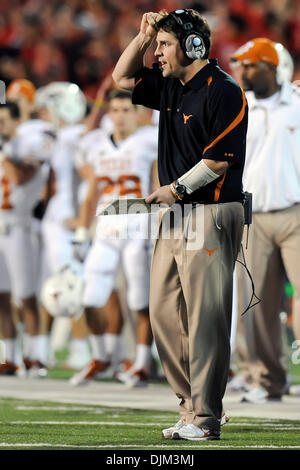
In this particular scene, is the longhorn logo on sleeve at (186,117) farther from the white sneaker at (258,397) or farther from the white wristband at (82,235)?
the white wristband at (82,235)

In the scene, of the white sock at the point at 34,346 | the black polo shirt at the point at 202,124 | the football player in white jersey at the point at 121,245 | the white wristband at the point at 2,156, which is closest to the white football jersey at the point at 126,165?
the football player in white jersey at the point at 121,245

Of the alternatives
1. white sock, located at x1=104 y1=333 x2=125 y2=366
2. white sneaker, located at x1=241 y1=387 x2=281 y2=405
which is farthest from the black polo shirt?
white sock, located at x1=104 y1=333 x2=125 y2=366

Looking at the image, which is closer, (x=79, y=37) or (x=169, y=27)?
(x=169, y=27)

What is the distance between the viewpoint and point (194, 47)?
4.89 m

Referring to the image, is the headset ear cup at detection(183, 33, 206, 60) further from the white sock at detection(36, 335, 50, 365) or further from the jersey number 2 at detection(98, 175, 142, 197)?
the white sock at detection(36, 335, 50, 365)

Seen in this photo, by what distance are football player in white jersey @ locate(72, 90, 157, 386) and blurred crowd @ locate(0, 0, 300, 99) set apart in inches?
228

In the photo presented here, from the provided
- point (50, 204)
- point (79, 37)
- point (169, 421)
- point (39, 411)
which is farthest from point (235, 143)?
point (79, 37)

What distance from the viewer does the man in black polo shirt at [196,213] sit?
4797 millimetres

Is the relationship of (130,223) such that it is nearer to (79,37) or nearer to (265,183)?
(265,183)

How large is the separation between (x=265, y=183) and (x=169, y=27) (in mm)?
2043

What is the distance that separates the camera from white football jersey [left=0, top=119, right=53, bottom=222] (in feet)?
29.6

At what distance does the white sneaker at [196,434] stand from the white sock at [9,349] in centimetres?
425

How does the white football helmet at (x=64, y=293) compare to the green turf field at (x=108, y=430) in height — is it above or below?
above

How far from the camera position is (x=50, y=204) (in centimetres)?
971
